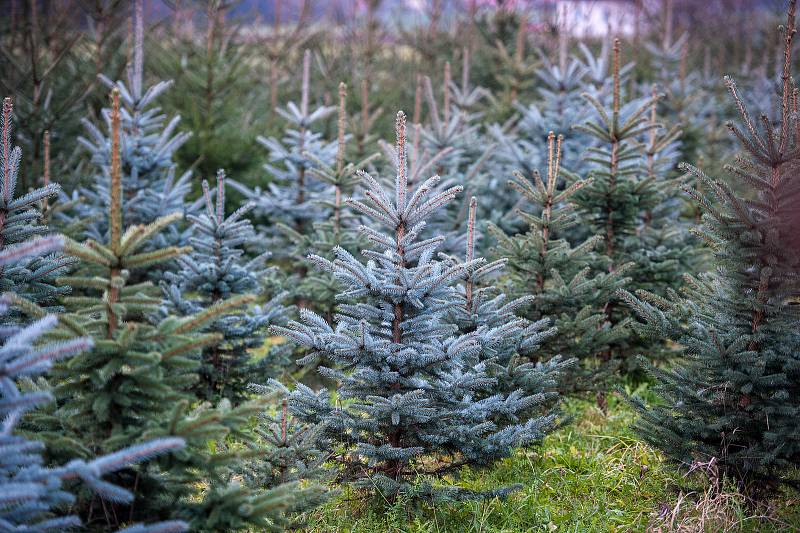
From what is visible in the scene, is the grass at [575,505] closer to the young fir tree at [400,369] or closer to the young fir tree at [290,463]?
the young fir tree at [400,369]

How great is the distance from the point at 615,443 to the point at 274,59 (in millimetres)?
7967

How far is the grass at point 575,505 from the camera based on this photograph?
3.55 metres

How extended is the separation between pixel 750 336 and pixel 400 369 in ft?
5.92

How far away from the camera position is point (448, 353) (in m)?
3.61

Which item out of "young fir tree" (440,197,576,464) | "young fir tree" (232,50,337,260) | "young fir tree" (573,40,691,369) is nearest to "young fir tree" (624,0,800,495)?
"young fir tree" (440,197,576,464)

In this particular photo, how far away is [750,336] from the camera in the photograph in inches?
144

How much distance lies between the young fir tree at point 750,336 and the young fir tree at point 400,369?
0.91 m

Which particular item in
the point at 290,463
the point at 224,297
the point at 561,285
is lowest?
the point at 290,463

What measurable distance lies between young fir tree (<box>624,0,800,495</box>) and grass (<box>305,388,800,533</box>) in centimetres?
24

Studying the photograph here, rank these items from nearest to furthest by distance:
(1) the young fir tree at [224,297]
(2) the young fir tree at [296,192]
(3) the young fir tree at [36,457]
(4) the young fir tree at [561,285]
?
1. (3) the young fir tree at [36,457]
2. (4) the young fir tree at [561,285]
3. (1) the young fir tree at [224,297]
4. (2) the young fir tree at [296,192]

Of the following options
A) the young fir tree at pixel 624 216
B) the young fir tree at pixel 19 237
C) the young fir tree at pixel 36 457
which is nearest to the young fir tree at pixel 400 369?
the young fir tree at pixel 36 457

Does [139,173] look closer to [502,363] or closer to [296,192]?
[296,192]

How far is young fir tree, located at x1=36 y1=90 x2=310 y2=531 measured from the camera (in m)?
2.68

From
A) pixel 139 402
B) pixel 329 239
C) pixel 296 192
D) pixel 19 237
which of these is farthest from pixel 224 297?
pixel 139 402
